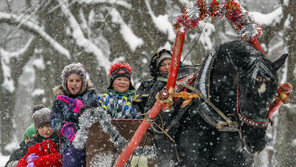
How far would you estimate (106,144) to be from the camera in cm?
261

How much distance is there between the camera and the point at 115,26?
8289 mm

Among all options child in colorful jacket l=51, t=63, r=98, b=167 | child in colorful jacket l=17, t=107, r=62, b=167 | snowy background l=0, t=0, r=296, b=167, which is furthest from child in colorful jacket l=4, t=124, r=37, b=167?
snowy background l=0, t=0, r=296, b=167

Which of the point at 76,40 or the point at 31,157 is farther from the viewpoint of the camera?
the point at 76,40

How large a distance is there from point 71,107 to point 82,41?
5903mm

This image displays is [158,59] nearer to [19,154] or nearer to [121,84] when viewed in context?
[121,84]

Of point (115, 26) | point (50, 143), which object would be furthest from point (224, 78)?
point (115, 26)

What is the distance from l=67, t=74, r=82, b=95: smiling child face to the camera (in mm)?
2986

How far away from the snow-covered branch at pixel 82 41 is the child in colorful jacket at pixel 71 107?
205 inches

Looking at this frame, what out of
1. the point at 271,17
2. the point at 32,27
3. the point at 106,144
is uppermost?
the point at 32,27

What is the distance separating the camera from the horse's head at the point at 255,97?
169cm

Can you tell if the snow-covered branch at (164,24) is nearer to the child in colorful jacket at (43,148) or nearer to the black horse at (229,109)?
the child in colorful jacket at (43,148)

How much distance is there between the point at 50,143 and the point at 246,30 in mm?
2399

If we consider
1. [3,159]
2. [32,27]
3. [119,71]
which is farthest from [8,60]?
[119,71]

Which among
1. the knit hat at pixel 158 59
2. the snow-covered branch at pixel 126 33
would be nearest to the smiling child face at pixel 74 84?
the knit hat at pixel 158 59
